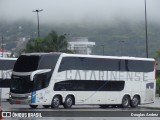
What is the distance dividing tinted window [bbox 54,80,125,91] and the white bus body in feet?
36.6

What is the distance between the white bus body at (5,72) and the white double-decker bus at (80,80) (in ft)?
33.2

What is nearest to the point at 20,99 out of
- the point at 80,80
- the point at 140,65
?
the point at 80,80

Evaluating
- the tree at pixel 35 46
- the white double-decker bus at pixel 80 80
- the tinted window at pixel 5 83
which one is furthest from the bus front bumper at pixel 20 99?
the tree at pixel 35 46

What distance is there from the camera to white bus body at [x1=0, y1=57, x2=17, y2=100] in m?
51.4

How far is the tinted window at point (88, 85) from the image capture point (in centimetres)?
4109

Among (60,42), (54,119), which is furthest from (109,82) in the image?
(60,42)

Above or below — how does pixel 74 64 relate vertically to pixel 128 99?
above

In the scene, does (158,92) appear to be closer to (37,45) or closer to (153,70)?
(37,45)

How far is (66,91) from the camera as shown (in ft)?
135

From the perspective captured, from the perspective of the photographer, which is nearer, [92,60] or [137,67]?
[92,60]

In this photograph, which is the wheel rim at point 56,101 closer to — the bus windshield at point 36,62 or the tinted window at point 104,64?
the tinted window at point 104,64

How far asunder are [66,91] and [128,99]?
21.2ft

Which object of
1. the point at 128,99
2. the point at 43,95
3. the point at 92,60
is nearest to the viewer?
the point at 43,95

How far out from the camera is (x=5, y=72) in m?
51.6
